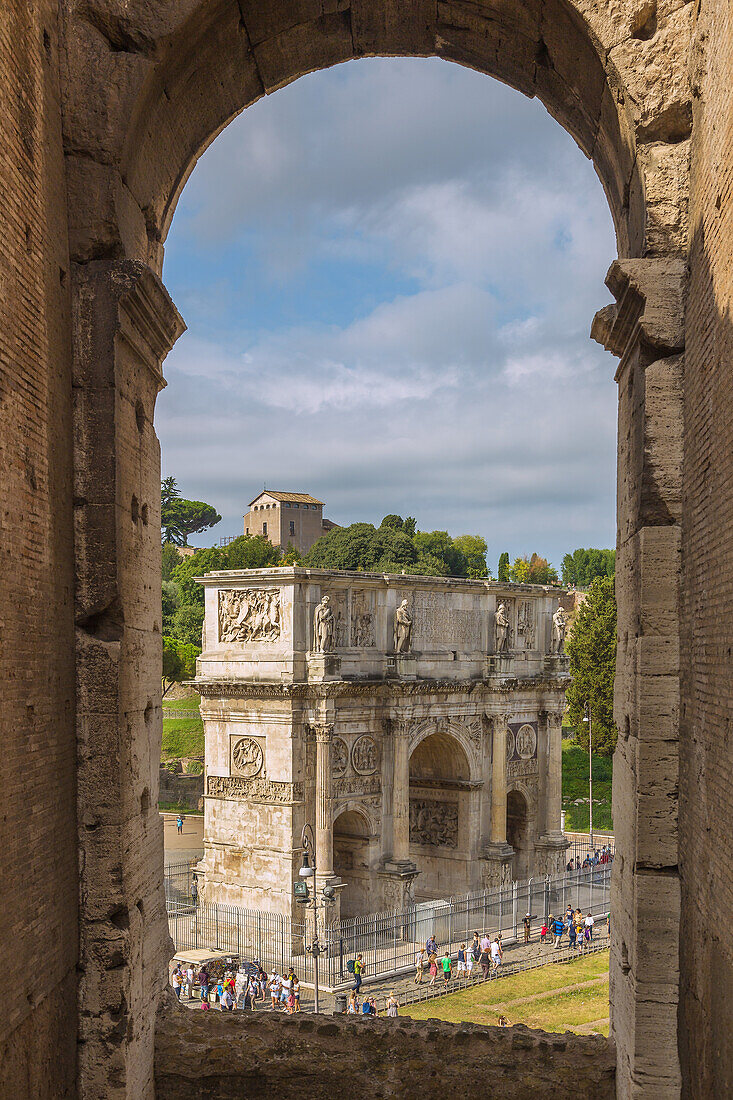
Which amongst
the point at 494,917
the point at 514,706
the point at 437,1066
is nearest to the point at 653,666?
the point at 437,1066

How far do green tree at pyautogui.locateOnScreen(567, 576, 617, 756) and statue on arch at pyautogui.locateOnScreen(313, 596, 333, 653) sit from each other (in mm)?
18578

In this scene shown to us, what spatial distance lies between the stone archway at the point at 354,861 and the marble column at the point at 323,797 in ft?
4.81

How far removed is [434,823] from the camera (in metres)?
26.9

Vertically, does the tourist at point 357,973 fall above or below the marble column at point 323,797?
below

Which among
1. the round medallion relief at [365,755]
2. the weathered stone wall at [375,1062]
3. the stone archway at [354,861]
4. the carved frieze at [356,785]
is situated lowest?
the stone archway at [354,861]

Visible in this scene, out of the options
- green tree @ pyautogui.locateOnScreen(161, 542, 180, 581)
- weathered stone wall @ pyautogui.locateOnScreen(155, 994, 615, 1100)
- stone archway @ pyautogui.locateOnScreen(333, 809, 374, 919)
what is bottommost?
stone archway @ pyautogui.locateOnScreen(333, 809, 374, 919)

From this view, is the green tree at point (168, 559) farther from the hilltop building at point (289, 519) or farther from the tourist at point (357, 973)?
the tourist at point (357, 973)

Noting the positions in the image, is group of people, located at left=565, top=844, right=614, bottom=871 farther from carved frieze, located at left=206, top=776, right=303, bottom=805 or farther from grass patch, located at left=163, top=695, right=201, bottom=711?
grass patch, located at left=163, top=695, right=201, bottom=711

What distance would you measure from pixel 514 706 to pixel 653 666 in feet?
74.8

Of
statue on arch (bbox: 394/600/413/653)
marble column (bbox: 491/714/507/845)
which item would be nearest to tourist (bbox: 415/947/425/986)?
marble column (bbox: 491/714/507/845)

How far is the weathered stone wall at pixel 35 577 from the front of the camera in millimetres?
4254

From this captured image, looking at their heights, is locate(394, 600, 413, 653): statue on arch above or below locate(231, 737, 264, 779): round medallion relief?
above

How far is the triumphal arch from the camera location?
21.7 meters

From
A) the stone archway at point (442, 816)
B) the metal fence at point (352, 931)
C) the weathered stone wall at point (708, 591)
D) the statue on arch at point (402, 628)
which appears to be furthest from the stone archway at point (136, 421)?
the stone archway at point (442, 816)
